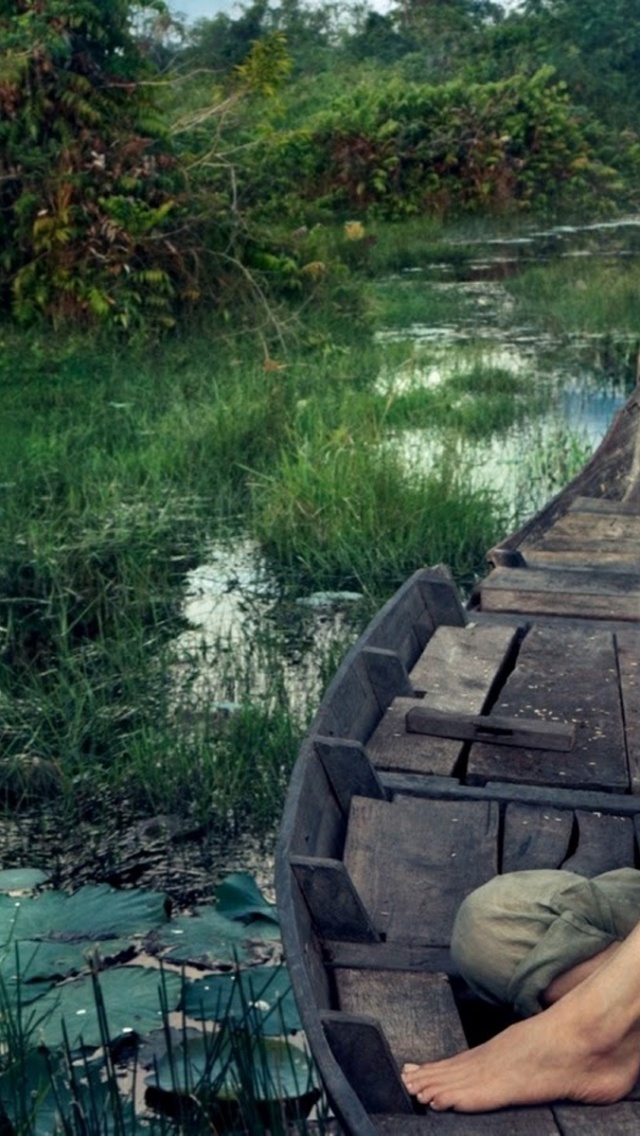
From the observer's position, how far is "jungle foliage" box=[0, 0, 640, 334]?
8.22 metres

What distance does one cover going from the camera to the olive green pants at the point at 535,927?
2066 millimetres

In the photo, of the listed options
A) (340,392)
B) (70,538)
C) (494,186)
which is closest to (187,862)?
(70,538)

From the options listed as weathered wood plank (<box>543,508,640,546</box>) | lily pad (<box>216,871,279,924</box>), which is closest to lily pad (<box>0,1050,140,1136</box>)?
lily pad (<box>216,871,279,924</box>)

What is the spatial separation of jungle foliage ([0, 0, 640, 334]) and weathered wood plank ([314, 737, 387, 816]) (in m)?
5.17

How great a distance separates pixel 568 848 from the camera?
2.63 metres

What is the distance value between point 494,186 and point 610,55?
5.18m

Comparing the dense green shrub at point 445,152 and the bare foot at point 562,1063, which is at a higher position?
the dense green shrub at point 445,152

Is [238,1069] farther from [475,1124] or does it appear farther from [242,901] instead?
[242,901]

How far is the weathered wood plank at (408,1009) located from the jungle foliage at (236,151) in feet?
18.6

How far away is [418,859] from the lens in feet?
8.59

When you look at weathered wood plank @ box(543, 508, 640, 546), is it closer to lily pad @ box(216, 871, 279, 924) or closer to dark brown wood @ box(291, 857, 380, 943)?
lily pad @ box(216, 871, 279, 924)

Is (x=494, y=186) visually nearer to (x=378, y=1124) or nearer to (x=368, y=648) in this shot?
(x=368, y=648)

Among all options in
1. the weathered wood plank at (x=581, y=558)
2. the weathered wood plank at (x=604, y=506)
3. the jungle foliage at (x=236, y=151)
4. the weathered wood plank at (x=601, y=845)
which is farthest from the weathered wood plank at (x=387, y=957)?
the jungle foliage at (x=236, y=151)

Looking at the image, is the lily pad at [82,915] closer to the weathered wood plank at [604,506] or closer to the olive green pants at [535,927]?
the olive green pants at [535,927]
